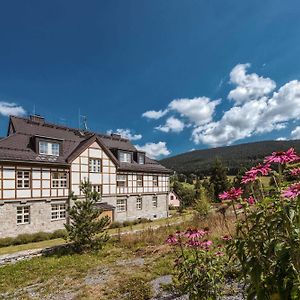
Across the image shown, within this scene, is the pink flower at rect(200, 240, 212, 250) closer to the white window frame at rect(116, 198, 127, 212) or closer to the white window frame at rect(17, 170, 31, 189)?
the white window frame at rect(17, 170, 31, 189)

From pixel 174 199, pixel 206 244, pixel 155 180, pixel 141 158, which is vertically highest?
pixel 141 158

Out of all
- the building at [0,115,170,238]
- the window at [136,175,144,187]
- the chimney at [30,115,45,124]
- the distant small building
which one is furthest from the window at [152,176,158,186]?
the distant small building

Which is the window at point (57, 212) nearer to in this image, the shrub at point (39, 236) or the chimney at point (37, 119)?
the shrub at point (39, 236)

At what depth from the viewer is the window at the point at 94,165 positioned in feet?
74.8

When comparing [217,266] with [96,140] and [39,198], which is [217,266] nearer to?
[39,198]

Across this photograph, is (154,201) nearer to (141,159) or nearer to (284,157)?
(141,159)

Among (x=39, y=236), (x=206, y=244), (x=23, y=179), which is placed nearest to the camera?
(x=206, y=244)

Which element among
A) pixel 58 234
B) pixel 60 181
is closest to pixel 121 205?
pixel 60 181

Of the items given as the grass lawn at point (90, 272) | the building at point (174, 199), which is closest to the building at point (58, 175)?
the grass lawn at point (90, 272)

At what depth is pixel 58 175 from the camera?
20391 mm

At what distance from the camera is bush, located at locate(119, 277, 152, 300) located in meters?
6.40

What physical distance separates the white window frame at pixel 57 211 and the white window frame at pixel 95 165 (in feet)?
12.3

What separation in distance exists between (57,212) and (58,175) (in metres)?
2.68

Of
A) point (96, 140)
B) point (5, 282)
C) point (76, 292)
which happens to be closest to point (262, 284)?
point (76, 292)
